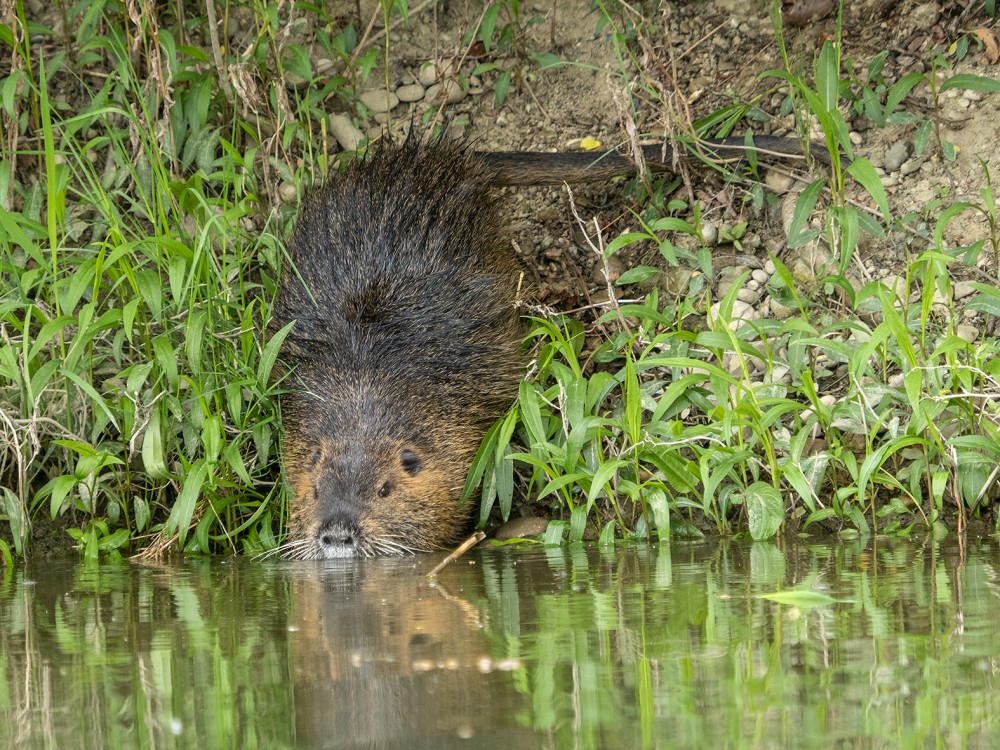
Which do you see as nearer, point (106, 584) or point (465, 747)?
point (465, 747)

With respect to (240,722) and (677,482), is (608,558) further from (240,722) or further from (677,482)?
(240,722)

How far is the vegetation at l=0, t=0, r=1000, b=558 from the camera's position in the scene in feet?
12.7

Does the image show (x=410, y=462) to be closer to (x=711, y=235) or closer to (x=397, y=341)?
(x=397, y=341)

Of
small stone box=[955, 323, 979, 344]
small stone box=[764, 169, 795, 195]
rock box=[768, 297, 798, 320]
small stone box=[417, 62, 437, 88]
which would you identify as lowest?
small stone box=[955, 323, 979, 344]

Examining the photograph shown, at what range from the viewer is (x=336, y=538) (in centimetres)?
409

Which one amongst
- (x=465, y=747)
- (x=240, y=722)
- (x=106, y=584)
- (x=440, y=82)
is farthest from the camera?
(x=440, y=82)

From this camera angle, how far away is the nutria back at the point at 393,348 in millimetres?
4277

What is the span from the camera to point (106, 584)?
11.7 ft

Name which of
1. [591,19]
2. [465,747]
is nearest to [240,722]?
[465,747]

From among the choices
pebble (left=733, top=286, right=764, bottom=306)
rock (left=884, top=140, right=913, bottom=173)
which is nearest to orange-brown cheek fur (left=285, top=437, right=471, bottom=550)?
Answer: pebble (left=733, top=286, right=764, bottom=306)

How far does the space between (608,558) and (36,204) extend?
2948 mm

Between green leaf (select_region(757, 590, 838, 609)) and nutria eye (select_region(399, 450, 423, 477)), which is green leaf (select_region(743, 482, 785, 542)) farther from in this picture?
nutria eye (select_region(399, 450, 423, 477))

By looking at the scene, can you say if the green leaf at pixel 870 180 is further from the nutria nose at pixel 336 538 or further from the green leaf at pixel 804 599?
the nutria nose at pixel 336 538

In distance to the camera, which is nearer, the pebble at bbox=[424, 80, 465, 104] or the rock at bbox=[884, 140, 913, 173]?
the rock at bbox=[884, 140, 913, 173]
